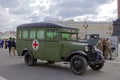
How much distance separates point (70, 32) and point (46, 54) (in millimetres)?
1676

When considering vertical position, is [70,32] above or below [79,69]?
above

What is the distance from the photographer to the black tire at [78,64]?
11.7 metres

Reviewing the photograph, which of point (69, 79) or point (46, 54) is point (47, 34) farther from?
point (69, 79)

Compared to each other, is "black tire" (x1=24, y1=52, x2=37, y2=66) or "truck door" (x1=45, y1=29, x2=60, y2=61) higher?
"truck door" (x1=45, y1=29, x2=60, y2=61)

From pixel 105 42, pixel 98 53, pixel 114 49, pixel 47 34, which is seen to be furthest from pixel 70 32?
pixel 114 49

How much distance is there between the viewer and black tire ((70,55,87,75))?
38.3 ft

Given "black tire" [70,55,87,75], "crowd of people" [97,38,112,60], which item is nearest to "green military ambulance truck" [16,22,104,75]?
"black tire" [70,55,87,75]

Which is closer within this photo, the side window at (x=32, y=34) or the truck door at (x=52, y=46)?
the truck door at (x=52, y=46)

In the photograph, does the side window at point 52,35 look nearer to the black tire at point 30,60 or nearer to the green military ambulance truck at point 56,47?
the green military ambulance truck at point 56,47

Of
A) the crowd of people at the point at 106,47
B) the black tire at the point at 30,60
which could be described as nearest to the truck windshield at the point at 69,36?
the black tire at the point at 30,60

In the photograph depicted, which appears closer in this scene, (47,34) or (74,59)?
(74,59)

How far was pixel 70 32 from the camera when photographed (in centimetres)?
1387

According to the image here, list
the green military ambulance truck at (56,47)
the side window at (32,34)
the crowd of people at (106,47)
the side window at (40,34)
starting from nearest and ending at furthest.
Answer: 1. the green military ambulance truck at (56,47)
2. the side window at (40,34)
3. the side window at (32,34)
4. the crowd of people at (106,47)

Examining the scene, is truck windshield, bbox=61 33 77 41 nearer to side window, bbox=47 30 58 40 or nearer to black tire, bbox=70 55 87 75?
side window, bbox=47 30 58 40
